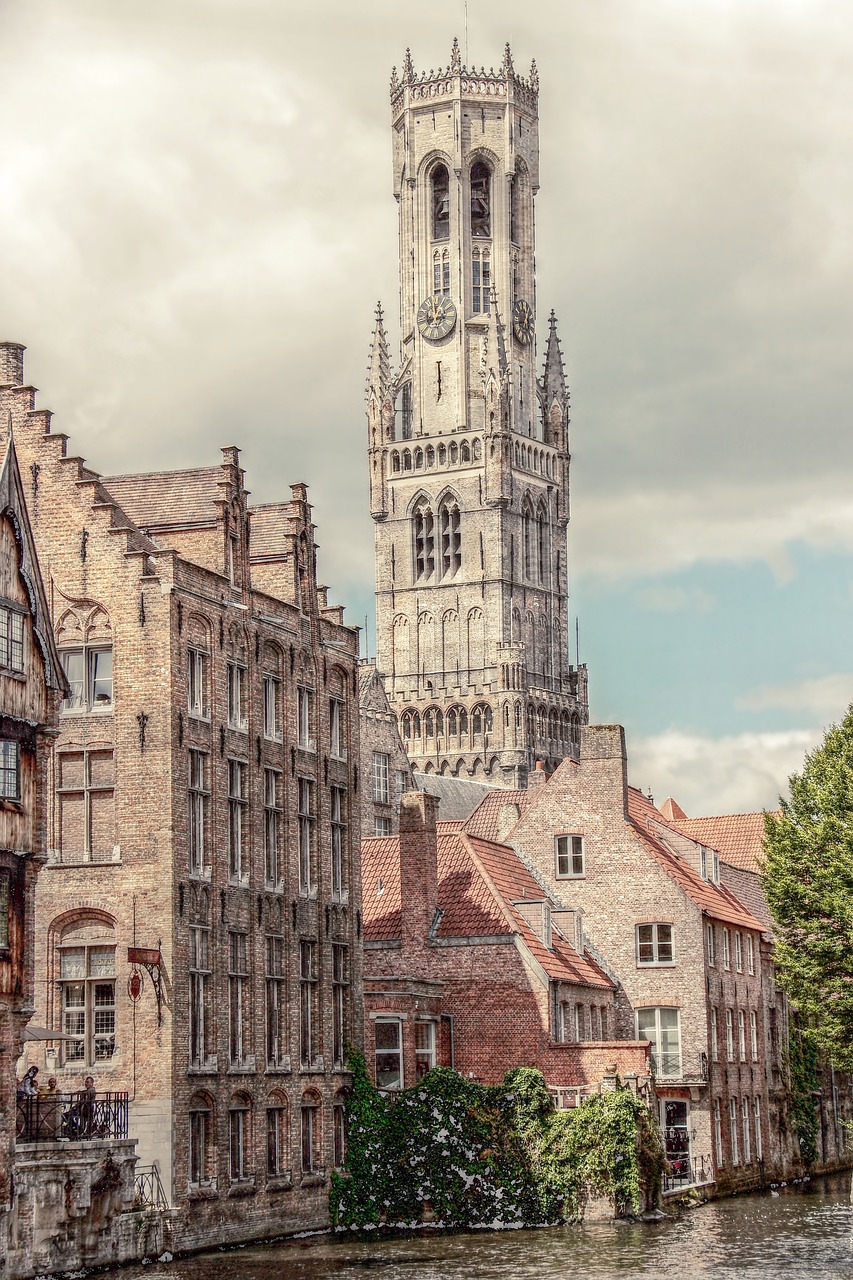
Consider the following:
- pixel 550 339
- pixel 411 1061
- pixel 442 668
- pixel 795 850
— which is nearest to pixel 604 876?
pixel 795 850

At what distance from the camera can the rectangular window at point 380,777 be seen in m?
97.6

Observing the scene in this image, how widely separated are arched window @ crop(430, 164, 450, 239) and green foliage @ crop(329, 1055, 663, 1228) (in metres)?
123

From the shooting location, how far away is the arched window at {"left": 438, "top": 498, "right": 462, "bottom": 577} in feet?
534

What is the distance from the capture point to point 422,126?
171375 mm

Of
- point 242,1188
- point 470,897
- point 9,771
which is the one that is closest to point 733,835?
point 470,897

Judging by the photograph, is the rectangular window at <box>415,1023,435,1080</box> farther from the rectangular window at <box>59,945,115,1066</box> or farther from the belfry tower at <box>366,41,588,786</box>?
the belfry tower at <box>366,41,588,786</box>

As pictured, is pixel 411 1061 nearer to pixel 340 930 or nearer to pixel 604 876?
pixel 340 930

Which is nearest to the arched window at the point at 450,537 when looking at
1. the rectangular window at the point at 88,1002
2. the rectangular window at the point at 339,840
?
the rectangular window at the point at 339,840

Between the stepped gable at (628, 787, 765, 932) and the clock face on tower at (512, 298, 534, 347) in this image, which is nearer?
the stepped gable at (628, 787, 765, 932)

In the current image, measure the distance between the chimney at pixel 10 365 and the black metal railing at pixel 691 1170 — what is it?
2803 cm

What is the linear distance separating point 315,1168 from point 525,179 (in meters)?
129

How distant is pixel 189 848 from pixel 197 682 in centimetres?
392

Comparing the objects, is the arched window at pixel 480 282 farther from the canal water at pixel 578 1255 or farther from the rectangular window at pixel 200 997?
the rectangular window at pixel 200 997

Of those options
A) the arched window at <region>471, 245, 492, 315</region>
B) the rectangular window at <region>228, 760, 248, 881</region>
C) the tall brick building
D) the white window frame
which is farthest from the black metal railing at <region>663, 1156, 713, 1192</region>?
the arched window at <region>471, 245, 492, 315</region>
